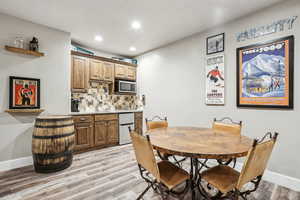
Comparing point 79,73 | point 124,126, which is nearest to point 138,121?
point 124,126

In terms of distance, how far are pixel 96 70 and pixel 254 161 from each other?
3.61 meters

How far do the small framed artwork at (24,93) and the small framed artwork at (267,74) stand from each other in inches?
141

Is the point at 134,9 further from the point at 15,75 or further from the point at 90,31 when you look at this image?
the point at 15,75

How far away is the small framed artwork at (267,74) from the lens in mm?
2062

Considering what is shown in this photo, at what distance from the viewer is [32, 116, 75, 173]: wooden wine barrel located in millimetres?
2322

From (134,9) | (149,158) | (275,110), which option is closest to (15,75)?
(134,9)

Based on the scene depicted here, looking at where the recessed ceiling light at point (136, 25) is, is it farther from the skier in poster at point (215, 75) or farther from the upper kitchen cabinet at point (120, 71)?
the skier in poster at point (215, 75)

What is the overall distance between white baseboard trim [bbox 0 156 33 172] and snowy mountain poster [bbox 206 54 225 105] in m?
3.51

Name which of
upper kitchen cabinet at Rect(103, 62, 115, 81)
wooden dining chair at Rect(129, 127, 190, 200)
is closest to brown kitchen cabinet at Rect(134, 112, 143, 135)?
upper kitchen cabinet at Rect(103, 62, 115, 81)

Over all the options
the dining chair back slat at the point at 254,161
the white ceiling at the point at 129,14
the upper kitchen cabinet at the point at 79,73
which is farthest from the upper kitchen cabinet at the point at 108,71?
the dining chair back slat at the point at 254,161

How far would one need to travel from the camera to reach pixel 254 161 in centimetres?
119

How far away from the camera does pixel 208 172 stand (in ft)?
5.16

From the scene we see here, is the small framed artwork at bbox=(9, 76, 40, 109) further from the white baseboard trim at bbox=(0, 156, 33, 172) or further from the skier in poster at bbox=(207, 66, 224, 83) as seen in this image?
the skier in poster at bbox=(207, 66, 224, 83)

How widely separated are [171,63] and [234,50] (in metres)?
1.41
